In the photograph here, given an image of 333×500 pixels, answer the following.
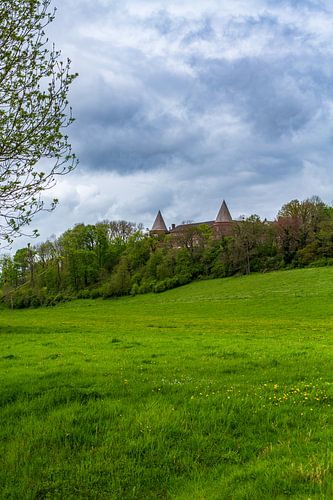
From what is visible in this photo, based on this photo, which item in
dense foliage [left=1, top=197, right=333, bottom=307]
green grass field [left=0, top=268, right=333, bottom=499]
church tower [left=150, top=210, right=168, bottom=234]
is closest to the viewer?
green grass field [left=0, top=268, right=333, bottom=499]

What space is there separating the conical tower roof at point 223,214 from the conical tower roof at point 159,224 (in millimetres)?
23613

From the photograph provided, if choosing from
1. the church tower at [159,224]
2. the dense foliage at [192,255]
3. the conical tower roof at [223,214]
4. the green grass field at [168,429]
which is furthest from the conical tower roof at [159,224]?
the green grass field at [168,429]

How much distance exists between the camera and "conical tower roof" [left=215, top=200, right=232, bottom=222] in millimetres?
153750

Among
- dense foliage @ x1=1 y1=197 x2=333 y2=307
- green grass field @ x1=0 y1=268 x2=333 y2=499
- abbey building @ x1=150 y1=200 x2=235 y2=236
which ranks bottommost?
green grass field @ x1=0 y1=268 x2=333 y2=499

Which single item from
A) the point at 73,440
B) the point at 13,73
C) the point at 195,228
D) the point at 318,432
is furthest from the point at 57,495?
the point at 195,228

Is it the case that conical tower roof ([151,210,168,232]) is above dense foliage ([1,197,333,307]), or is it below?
above

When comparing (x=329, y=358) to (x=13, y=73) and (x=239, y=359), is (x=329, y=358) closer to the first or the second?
(x=239, y=359)

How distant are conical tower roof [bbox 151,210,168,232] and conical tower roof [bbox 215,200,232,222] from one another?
23.6 meters

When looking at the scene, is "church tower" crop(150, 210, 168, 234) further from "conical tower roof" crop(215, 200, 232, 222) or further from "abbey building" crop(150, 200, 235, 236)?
"conical tower roof" crop(215, 200, 232, 222)

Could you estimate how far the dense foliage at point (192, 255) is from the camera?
8694 cm

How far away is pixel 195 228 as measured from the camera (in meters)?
104

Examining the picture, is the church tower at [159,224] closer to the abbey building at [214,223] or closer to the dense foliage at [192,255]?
the abbey building at [214,223]

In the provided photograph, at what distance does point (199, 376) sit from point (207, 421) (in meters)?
4.13

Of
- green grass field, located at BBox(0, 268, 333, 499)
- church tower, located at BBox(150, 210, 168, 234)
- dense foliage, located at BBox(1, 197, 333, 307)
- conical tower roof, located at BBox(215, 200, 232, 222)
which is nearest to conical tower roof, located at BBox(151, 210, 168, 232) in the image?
church tower, located at BBox(150, 210, 168, 234)
